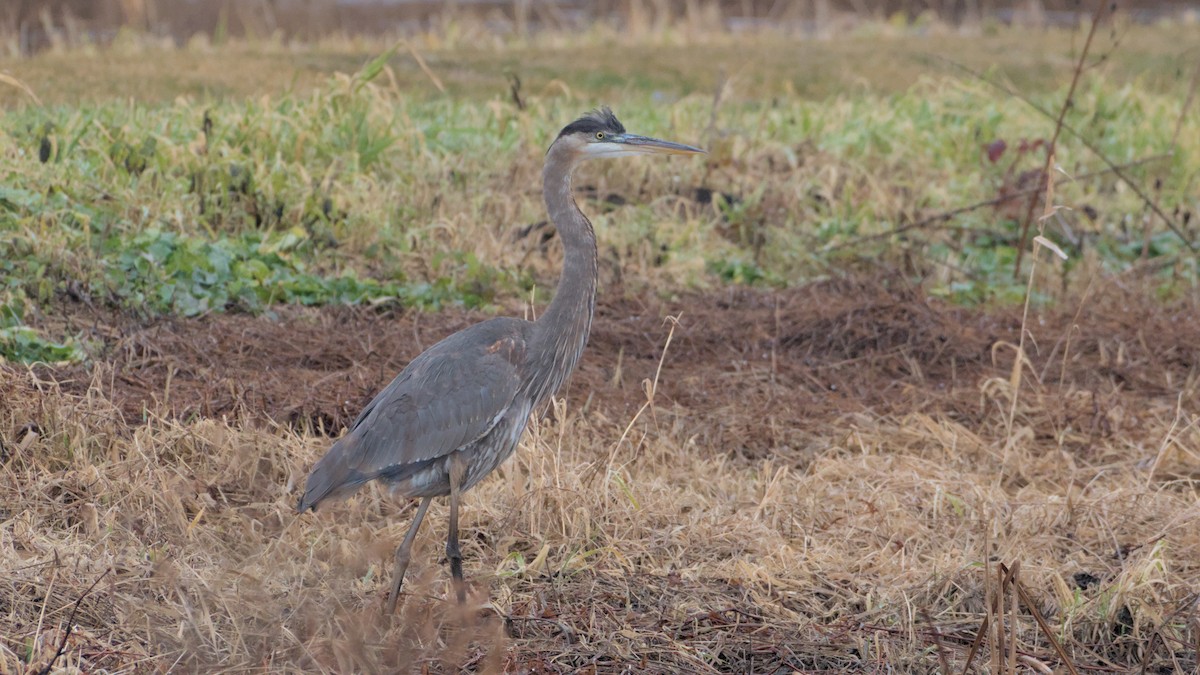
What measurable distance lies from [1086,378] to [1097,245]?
2345 mm

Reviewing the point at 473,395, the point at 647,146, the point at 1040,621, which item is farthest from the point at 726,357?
the point at 1040,621

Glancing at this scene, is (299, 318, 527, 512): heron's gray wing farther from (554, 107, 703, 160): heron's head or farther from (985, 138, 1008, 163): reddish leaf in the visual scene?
(985, 138, 1008, 163): reddish leaf

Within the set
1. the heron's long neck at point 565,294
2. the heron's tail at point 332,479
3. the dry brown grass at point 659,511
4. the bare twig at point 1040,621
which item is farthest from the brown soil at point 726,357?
the bare twig at point 1040,621

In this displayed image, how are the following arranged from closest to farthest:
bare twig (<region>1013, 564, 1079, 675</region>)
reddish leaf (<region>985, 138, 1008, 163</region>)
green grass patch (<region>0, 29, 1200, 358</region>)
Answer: bare twig (<region>1013, 564, 1079, 675</region>) < green grass patch (<region>0, 29, 1200, 358</region>) < reddish leaf (<region>985, 138, 1008, 163</region>)

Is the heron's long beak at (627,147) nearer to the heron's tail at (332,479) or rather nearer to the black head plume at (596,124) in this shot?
the black head plume at (596,124)

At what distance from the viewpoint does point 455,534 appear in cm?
425

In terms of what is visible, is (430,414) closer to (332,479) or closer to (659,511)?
(332,479)

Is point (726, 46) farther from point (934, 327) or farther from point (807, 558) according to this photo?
point (807, 558)

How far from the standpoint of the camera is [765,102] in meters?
10.2

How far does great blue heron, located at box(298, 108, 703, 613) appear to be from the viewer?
4215mm

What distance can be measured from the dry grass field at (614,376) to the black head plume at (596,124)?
0.88 m

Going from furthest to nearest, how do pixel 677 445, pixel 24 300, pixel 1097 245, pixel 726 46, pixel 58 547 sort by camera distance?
pixel 726 46
pixel 1097 245
pixel 24 300
pixel 677 445
pixel 58 547

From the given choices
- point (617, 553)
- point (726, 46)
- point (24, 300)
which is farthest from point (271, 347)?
point (726, 46)

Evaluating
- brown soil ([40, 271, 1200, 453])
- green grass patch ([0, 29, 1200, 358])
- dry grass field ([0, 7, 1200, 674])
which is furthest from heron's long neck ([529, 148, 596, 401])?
green grass patch ([0, 29, 1200, 358])
